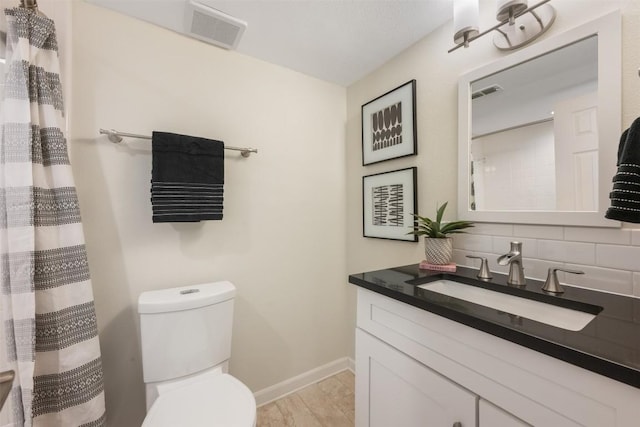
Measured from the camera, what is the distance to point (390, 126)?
1.72 metres

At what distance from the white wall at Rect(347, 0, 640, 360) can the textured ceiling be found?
5.0 inches

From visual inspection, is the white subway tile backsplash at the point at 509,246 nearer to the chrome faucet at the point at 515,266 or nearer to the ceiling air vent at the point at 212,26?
the chrome faucet at the point at 515,266

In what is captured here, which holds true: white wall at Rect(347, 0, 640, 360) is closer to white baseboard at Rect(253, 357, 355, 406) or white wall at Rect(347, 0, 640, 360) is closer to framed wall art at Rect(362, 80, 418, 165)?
framed wall art at Rect(362, 80, 418, 165)

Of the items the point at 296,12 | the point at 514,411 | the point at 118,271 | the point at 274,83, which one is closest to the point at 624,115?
the point at 514,411

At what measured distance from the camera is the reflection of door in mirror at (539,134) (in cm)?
97

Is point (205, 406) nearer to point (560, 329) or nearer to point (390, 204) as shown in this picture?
point (560, 329)

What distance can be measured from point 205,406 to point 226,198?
101 cm

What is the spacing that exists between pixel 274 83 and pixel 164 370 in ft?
5.59

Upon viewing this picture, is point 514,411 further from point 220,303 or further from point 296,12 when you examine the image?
point 296,12

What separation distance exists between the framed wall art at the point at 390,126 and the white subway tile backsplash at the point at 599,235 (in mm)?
796

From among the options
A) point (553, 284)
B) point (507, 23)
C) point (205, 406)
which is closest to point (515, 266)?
point (553, 284)

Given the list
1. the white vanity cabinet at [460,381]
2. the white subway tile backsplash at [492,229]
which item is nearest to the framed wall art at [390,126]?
the white subway tile backsplash at [492,229]

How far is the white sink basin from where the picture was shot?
0.86 meters

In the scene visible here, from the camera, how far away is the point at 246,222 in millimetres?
1682
